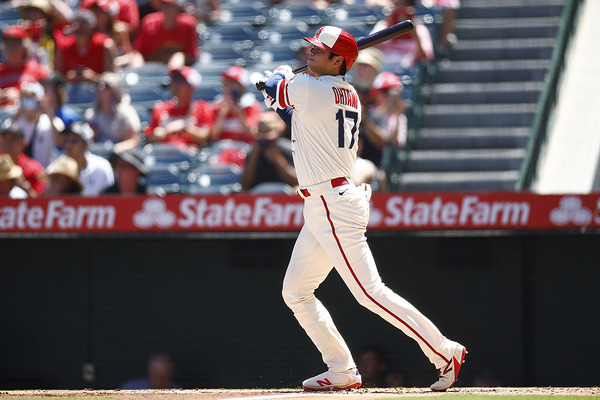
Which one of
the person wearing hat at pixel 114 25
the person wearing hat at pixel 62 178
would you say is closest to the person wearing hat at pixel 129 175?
the person wearing hat at pixel 62 178

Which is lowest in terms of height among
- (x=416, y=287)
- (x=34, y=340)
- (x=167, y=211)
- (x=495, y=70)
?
(x=34, y=340)

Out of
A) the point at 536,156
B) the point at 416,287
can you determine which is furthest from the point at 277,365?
the point at 536,156

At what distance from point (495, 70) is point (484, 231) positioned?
11.0 feet

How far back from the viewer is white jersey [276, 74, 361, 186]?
4598 mm

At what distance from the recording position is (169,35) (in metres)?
10.5

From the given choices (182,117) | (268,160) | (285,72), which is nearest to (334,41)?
(285,72)

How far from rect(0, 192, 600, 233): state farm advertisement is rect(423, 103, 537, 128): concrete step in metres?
2.69

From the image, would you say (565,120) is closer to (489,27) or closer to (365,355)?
(489,27)

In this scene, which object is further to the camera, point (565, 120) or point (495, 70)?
point (495, 70)

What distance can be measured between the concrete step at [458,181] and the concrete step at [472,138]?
15.1 inches

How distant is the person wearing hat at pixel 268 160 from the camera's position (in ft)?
24.6

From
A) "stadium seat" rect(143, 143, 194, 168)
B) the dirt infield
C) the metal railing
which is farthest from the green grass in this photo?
"stadium seat" rect(143, 143, 194, 168)

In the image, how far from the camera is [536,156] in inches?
314

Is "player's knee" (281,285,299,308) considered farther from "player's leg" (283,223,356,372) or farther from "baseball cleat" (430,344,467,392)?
"baseball cleat" (430,344,467,392)
